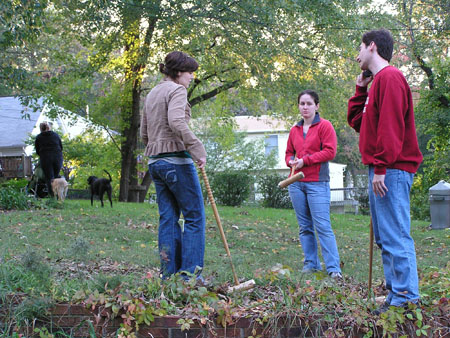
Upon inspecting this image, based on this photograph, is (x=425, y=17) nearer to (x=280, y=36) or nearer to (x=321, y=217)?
(x=280, y=36)

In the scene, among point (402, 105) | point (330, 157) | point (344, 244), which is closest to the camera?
point (402, 105)

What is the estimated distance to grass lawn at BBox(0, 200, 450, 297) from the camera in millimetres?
5297

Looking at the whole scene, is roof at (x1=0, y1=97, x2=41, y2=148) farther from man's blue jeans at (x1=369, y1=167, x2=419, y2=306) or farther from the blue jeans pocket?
man's blue jeans at (x1=369, y1=167, x2=419, y2=306)

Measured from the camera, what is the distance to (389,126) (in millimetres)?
3574

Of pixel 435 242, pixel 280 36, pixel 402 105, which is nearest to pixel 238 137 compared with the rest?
pixel 280 36

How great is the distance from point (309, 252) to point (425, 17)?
47.2ft

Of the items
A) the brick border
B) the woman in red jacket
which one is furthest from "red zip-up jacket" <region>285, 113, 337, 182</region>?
the brick border

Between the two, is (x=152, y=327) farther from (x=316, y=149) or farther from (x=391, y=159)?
(x=316, y=149)

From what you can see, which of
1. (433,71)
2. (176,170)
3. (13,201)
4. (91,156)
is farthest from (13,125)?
(176,170)

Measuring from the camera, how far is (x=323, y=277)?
Result: 4.36m

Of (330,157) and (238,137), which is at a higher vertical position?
(238,137)

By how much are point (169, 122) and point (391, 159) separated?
1765 millimetres

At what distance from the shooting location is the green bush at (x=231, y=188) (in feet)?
67.3

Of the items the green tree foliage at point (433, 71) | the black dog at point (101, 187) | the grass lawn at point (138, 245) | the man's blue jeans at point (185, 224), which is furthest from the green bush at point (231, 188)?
the man's blue jeans at point (185, 224)
